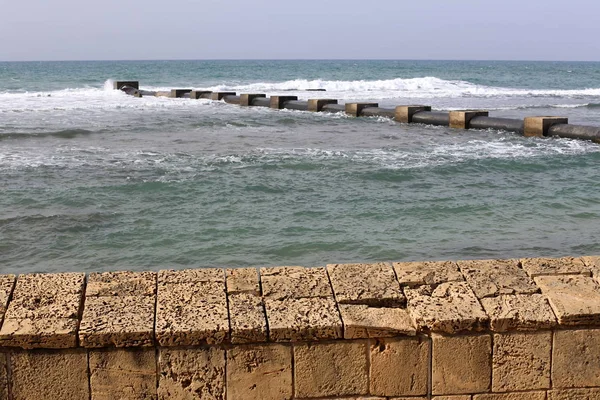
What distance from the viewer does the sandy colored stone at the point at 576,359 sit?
3348 mm

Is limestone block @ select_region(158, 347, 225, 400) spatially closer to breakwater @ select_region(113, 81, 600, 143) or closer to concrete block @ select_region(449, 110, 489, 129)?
breakwater @ select_region(113, 81, 600, 143)

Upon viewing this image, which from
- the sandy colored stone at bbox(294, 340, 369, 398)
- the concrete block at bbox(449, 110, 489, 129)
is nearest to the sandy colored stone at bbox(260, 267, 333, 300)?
the sandy colored stone at bbox(294, 340, 369, 398)

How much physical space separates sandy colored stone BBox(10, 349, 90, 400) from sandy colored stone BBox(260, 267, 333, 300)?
2.75ft

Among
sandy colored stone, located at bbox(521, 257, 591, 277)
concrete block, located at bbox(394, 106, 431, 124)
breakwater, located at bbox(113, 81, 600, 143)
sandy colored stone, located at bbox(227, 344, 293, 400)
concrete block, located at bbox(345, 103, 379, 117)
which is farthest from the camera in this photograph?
concrete block, located at bbox(345, 103, 379, 117)

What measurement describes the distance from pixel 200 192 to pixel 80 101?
22590mm

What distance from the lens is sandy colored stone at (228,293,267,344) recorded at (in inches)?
125

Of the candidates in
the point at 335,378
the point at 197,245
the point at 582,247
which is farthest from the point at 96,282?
the point at 582,247

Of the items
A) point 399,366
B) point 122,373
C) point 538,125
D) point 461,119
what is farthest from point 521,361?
point 461,119

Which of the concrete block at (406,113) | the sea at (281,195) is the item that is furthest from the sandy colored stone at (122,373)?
the concrete block at (406,113)

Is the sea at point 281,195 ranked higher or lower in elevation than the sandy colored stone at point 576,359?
lower

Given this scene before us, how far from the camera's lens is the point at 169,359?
10.5ft

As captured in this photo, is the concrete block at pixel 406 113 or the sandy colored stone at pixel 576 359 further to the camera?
the concrete block at pixel 406 113

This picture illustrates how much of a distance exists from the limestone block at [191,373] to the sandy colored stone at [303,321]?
26 centimetres

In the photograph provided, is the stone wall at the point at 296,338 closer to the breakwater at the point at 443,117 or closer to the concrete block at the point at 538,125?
the breakwater at the point at 443,117
